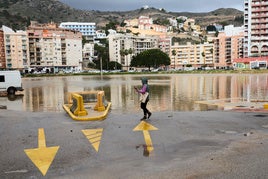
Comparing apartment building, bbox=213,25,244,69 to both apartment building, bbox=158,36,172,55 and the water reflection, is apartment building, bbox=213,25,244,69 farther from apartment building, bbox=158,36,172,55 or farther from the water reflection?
the water reflection

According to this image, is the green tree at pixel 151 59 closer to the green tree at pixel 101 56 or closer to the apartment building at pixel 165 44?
the green tree at pixel 101 56

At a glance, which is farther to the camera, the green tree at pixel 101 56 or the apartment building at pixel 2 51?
the green tree at pixel 101 56

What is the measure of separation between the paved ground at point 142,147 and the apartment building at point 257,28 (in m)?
117

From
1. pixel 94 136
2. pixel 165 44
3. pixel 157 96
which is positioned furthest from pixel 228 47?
pixel 94 136

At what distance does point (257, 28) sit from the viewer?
399ft

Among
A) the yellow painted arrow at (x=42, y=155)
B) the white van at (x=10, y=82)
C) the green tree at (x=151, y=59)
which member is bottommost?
the yellow painted arrow at (x=42, y=155)

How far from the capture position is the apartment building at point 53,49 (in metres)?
132

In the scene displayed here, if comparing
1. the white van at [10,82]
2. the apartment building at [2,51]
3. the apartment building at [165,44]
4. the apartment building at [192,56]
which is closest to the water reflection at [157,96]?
the white van at [10,82]

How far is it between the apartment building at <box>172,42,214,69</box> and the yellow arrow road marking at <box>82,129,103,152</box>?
156 meters

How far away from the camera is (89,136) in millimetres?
9570

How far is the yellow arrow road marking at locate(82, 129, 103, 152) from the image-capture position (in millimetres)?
8633

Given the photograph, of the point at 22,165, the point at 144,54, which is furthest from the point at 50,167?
the point at 144,54

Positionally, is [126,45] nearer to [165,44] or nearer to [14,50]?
[165,44]

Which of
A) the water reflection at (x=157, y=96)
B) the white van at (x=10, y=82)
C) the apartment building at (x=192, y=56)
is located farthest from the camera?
the apartment building at (x=192, y=56)
